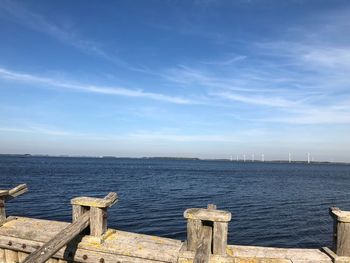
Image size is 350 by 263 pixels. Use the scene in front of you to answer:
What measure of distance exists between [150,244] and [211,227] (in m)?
1.19

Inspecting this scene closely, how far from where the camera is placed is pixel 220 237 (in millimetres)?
5609

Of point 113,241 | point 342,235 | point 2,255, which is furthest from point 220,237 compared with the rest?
point 2,255

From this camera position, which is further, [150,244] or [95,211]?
[95,211]

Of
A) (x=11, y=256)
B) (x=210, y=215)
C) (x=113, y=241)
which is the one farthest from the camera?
(x=11, y=256)

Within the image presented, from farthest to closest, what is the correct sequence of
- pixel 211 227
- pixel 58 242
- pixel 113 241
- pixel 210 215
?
pixel 113 241 < pixel 211 227 < pixel 210 215 < pixel 58 242

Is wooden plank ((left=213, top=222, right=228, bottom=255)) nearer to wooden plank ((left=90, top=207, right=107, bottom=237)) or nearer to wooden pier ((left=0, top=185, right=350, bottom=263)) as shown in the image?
wooden pier ((left=0, top=185, right=350, bottom=263))

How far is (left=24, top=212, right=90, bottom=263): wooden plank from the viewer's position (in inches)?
184

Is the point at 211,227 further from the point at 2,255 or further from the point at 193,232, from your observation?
the point at 2,255

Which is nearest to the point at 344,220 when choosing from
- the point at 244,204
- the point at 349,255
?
the point at 349,255

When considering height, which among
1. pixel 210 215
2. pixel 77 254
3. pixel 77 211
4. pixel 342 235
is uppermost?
pixel 210 215

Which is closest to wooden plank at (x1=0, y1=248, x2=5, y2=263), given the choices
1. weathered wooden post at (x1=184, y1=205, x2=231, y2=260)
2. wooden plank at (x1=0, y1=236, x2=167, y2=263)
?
wooden plank at (x1=0, y1=236, x2=167, y2=263)

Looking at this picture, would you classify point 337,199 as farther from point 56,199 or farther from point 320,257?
point 320,257

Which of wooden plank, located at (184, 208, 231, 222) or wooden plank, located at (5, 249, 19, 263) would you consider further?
wooden plank, located at (5, 249, 19, 263)

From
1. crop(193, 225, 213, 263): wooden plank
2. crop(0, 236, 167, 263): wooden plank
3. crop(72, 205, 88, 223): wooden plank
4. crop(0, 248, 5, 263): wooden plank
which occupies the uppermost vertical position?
crop(72, 205, 88, 223): wooden plank
